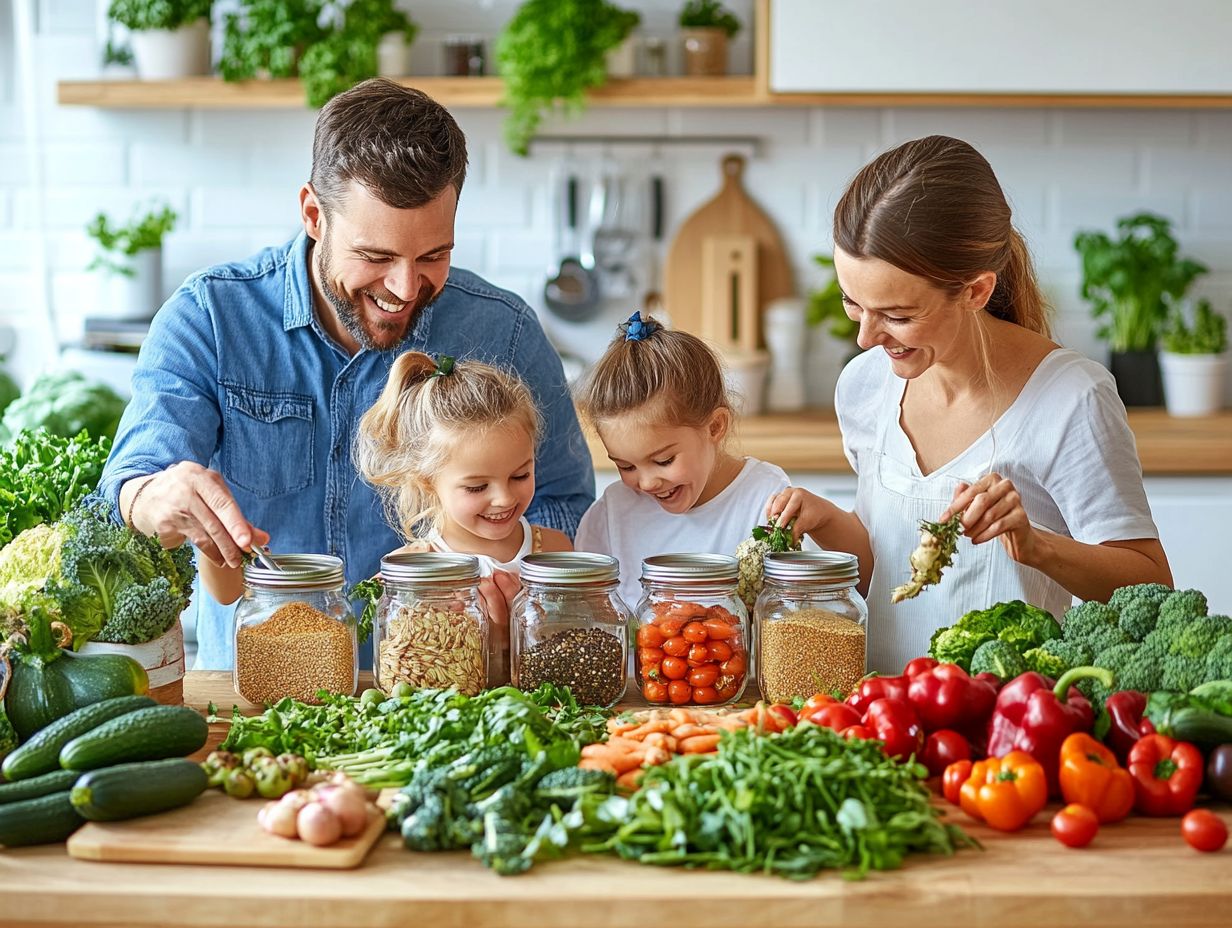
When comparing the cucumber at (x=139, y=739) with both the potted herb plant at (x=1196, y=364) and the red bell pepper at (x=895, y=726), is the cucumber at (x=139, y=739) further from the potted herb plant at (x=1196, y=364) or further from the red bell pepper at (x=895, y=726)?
the potted herb plant at (x=1196, y=364)

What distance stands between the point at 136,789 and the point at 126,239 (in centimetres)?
295

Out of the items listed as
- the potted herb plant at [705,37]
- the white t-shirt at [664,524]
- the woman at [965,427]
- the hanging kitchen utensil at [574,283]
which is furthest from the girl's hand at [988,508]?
the hanging kitchen utensil at [574,283]

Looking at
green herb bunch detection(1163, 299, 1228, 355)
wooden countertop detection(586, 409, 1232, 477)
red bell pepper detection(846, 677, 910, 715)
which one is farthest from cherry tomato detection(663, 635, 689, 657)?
green herb bunch detection(1163, 299, 1228, 355)

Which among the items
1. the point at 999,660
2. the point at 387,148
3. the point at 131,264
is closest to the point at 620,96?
the point at 131,264

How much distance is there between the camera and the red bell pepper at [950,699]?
1.62 metres

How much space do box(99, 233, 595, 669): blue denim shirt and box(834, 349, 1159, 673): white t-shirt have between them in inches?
22.1

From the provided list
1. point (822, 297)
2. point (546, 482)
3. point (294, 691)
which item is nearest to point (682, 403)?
point (546, 482)

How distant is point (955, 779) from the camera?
5.00 feet

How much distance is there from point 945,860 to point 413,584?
0.78m

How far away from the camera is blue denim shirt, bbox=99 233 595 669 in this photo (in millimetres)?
2309

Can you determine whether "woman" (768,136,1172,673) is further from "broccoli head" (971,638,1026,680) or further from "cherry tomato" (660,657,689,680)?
"cherry tomato" (660,657,689,680)

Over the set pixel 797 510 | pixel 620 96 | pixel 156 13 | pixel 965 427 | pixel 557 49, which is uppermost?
pixel 156 13

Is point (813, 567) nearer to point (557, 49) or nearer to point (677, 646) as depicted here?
point (677, 646)

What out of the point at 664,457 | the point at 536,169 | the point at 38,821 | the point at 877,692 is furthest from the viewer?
the point at 536,169
